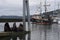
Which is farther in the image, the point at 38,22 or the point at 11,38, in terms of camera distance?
the point at 38,22

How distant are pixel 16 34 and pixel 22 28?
72.6 inches

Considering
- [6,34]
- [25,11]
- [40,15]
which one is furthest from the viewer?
[40,15]

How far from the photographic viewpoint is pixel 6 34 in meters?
10.1

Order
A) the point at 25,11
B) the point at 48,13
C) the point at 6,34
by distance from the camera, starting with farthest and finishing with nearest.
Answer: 1. the point at 48,13
2. the point at 25,11
3. the point at 6,34

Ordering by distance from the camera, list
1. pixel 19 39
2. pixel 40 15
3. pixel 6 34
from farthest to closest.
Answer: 1. pixel 40 15
2. pixel 19 39
3. pixel 6 34

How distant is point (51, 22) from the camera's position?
3509 inches

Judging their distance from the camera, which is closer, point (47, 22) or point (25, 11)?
point (25, 11)

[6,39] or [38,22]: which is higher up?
[6,39]

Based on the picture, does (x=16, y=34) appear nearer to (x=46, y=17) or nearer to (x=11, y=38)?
(x=11, y=38)

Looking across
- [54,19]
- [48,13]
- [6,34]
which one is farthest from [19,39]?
[54,19]

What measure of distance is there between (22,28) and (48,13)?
75.4m

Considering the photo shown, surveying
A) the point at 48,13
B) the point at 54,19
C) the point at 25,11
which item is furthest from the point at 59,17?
the point at 25,11

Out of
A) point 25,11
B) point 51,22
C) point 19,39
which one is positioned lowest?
point 51,22

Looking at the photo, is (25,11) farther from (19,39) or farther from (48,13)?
(48,13)
